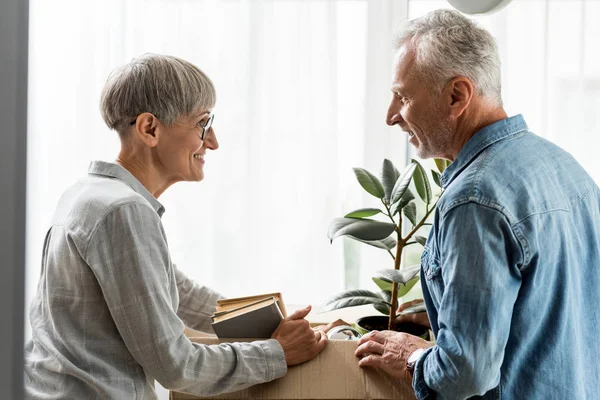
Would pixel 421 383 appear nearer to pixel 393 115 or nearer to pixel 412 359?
pixel 412 359

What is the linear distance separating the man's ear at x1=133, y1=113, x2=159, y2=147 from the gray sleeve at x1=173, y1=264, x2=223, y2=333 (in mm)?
450

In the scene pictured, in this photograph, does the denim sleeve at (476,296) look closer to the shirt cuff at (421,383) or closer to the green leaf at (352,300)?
the shirt cuff at (421,383)

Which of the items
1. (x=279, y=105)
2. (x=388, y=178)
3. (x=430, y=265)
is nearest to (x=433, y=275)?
(x=430, y=265)

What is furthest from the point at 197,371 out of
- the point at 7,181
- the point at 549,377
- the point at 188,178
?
the point at 7,181

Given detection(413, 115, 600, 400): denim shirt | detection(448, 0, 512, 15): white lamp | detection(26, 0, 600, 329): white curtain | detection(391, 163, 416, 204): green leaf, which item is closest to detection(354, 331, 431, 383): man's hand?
detection(413, 115, 600, 400): denim shirt

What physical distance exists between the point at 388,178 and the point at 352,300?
366mm

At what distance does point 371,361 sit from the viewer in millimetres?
1304

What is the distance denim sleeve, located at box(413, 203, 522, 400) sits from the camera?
1.03m

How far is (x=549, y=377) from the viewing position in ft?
3.59

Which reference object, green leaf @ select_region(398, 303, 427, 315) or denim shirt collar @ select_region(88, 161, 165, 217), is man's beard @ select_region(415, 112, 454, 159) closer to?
green leaf @ select_region(398, 303, 427, 315)

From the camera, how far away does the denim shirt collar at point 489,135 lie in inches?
46.7

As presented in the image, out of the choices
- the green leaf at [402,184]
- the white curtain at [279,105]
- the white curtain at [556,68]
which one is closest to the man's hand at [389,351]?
the green leaf at [402,184]

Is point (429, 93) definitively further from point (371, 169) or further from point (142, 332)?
point (371, 169)

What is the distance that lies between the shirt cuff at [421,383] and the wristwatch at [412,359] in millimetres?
55
